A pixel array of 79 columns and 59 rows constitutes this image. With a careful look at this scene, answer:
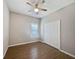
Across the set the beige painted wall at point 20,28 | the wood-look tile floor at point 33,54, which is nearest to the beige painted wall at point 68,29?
the wood-look tile floor at point 33,54

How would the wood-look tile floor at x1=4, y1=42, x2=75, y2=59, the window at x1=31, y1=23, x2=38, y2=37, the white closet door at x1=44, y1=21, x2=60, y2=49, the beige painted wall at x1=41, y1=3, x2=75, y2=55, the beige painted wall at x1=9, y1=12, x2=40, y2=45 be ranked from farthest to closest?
1. the window at x1=31, y1=23, x2=38, y2=37
2. the beige painted wall at x1=9, y1=12, x2=40, y2=45
3. the white closet door at x1=44, y1=21, x2=60, y2=49
4. the beige painted wall at x1=41, y1=3, x2=75, y2=55
5. the wood-look tile floor at x1=4, y1=42, x2=75, y2=59

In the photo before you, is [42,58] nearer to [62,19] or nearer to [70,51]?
[70,51]

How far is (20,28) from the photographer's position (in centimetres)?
488

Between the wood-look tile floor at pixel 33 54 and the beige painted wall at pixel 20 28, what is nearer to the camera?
the wood-look tile floor at pixel 33 54

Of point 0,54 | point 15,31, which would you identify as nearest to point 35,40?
point 15,31

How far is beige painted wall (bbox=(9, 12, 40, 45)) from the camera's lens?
4410mm

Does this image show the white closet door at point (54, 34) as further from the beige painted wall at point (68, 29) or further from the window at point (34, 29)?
the window at point (34, 29)

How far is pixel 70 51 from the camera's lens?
2.82 m

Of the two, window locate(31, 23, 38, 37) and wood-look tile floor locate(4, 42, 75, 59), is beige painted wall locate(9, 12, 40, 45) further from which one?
wood-look tile floor locate(4, 42, 75, 59)

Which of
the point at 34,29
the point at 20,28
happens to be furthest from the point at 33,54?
the point at 34,29

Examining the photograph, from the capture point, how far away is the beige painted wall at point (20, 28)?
14.5 feet

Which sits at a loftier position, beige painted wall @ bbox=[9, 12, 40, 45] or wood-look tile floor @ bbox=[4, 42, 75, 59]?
beige painted wall @ bbox=[9, 12, 40, 45]

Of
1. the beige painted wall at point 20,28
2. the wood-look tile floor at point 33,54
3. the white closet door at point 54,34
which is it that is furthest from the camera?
the beige painted wall at point 20,28

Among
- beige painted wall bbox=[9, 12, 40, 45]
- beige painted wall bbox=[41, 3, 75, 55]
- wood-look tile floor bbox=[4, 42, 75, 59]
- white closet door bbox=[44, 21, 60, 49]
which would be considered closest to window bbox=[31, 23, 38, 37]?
beige painted wall bbox=[9, 12, 40, 45]
